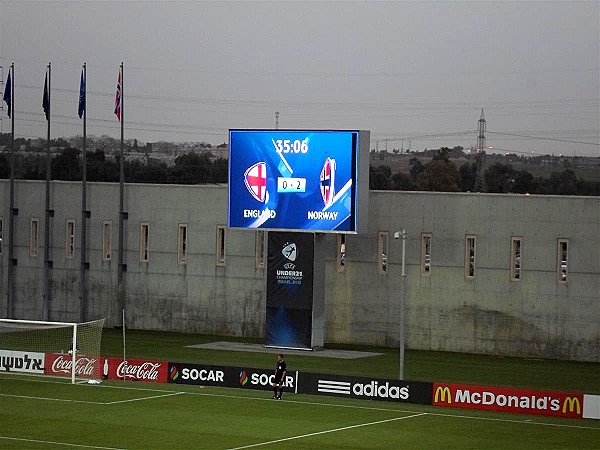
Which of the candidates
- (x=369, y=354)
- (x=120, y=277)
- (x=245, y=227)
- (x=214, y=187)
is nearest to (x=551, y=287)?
(x=369, y=354)

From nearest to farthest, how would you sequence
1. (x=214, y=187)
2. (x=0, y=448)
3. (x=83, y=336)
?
(x=0, y=448) → (x=83, y=336) → (x=214, y=187)

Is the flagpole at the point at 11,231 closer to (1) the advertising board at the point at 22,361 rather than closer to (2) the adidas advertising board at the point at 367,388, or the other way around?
(1) the advertising board at the point at 22,361

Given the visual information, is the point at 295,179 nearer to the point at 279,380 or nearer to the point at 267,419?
the point at 279,380

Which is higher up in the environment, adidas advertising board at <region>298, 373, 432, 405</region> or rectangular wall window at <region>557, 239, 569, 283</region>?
rectangular wall window at <region>557, 239, 569, 283</region>

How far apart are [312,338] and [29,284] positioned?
2116cm

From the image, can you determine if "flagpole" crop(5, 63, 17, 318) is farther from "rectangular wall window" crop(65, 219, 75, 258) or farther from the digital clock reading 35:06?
the digital clock reading 35:06

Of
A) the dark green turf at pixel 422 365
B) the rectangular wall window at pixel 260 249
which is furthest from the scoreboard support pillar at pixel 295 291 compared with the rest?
the rectangular wall window at pixel 260 249

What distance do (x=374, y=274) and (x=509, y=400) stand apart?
22.3 m

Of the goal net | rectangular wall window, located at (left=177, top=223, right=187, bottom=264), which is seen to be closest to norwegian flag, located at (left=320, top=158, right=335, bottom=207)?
the goal net

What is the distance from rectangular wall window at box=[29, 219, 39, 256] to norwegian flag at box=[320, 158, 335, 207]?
73.6 ft

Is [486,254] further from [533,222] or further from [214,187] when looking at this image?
[214,187]

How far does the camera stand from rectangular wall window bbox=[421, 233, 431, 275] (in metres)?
63.9

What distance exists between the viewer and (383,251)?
6525 cm

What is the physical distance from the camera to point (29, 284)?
2945 inches
